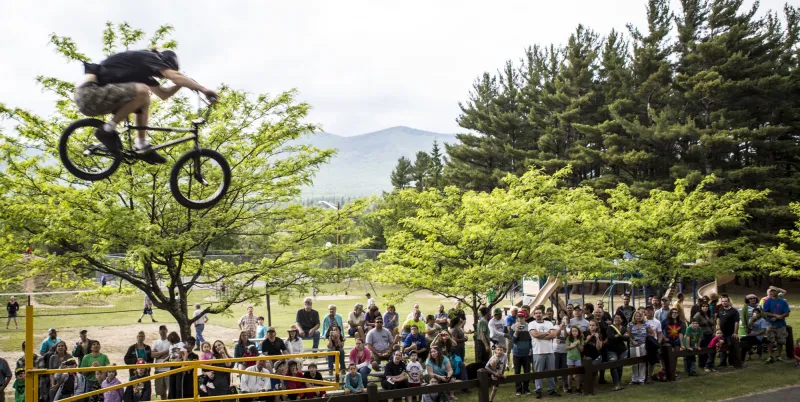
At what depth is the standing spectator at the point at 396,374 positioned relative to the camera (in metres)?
11.8

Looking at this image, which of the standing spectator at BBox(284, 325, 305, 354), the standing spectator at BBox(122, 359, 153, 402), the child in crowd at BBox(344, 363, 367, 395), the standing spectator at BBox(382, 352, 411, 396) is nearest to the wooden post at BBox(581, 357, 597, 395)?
the standing spectator at BBox(382, 352, 411, 396)

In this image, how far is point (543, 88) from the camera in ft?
165

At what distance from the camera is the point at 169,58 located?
5707mm

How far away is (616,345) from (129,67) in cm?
1150

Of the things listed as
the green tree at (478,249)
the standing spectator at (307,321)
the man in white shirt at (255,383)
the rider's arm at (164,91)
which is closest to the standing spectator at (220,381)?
the man in white shirt at (255,383)

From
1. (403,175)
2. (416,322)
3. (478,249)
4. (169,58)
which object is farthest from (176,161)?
(403,175)

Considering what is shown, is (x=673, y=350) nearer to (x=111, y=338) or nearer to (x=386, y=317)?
(x=386, y=317)

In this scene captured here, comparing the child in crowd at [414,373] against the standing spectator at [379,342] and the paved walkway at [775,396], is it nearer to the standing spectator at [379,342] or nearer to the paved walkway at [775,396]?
the standing spectator at [379,342]

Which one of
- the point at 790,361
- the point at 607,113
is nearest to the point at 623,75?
the point at 607,113

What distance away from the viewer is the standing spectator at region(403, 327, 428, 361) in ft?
43.1

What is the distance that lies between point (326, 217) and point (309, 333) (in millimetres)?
2648

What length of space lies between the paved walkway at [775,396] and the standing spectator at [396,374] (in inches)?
249

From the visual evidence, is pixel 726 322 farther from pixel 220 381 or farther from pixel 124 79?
pixel 124 79

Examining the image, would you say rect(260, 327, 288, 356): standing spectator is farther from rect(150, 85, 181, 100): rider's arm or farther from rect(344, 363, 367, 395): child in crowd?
rect(150, 85, 181, 100): rider's arm
